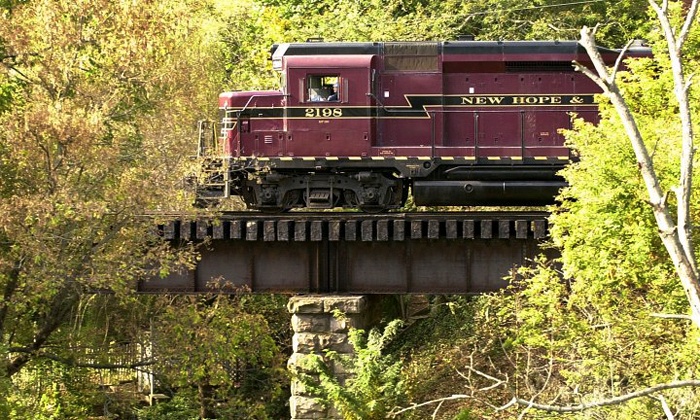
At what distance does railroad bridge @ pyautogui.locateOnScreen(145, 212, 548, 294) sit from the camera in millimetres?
20906

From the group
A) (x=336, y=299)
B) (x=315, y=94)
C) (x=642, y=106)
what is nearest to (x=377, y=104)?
(x=315, y=94)

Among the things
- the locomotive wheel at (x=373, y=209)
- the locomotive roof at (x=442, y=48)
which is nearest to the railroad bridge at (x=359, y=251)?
the locomotive wheel at (x=373, y=209)

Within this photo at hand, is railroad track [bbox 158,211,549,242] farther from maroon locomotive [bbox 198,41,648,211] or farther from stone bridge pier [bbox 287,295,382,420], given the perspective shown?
maroon locomotive [bbox 198,41,648,211]

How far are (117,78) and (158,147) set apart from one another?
2.46m

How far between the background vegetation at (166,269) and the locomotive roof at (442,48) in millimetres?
2392

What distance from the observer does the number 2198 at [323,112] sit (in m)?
23.2

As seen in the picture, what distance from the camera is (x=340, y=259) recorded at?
71.2 ft

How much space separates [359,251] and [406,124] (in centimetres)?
342

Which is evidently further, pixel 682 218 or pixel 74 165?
pixel 74 165

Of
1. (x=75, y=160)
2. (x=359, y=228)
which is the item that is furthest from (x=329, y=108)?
(x=75, y=160)

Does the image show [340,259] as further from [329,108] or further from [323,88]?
[323,88]

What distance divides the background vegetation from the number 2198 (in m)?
2.77

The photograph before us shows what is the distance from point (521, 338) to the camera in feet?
61.0

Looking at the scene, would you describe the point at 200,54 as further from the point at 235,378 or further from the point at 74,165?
the point at 74,165
